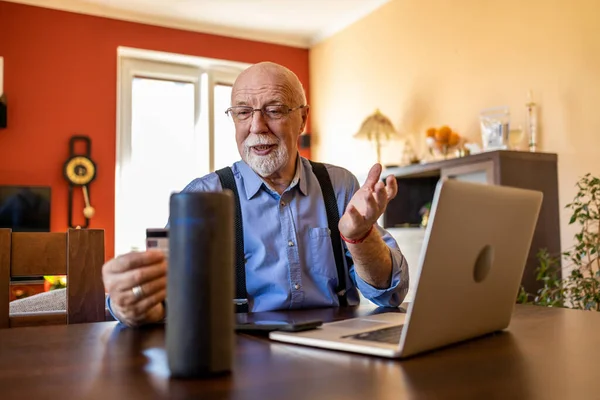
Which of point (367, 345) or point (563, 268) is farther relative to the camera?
point (563, 268)

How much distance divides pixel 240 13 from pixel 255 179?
12.9 ft

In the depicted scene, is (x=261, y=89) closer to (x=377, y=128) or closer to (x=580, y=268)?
(x=580, y=268)

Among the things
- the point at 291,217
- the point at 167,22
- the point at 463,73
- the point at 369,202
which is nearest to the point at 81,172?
the point at 167,22

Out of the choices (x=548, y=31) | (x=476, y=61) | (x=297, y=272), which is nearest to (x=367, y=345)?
(x=297, y=272)

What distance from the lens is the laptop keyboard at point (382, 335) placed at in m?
0.84

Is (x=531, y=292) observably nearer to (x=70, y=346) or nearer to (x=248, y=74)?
(x=248, y=74)

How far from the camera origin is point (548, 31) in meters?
3.51

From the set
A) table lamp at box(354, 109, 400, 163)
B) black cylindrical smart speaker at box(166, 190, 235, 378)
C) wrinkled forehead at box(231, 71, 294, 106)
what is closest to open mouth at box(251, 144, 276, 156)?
wrinkled forehead at box(231, 71, 294, 106)

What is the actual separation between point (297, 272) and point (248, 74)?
65 centimetres

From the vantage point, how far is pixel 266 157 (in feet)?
5.92

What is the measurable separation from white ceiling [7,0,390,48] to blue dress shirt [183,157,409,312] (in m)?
3.65

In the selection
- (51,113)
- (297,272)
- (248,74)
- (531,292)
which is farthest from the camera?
(51,113)

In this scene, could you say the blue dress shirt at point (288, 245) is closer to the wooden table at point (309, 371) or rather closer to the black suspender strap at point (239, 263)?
the black suspender strap at point (239, 263)

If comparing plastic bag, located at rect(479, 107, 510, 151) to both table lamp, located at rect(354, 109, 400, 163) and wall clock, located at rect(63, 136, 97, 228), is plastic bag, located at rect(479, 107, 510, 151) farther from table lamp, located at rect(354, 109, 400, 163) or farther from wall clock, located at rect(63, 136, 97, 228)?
wall clock, located at rect(63, 136, 97, 228)
